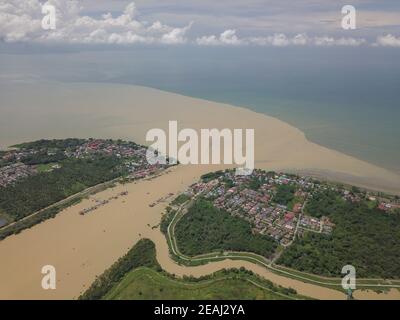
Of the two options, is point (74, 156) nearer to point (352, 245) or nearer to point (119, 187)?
point (119, 187)

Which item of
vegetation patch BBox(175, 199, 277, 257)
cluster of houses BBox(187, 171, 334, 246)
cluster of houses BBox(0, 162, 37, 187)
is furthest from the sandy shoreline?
cluster of houses BBox(0, 162, 37, 187)

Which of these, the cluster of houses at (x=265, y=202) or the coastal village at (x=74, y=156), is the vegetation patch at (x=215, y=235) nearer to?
the cluster of houses at (x=265, y=202)

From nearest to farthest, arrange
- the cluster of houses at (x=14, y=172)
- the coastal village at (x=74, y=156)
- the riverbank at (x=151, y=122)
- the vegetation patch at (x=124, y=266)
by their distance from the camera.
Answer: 1. the vegetation patch at (x=124, y=266)
2. the cluster of houses at (x=14, y=172)
3. the coastal village at (x=74, y=156)
4. the riverbank at (x=151, y=122)

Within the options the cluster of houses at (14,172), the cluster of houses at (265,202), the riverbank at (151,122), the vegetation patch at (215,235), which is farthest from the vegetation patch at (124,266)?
the riverbank at (151,122)

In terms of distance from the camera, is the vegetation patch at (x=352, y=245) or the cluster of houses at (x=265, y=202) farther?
the cluster of houses at (x=265, y=202)

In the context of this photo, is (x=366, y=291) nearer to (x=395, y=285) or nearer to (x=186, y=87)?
(x=395, y=285)

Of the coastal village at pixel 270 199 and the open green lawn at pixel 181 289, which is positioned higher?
the coastal village at pixel 270 199
